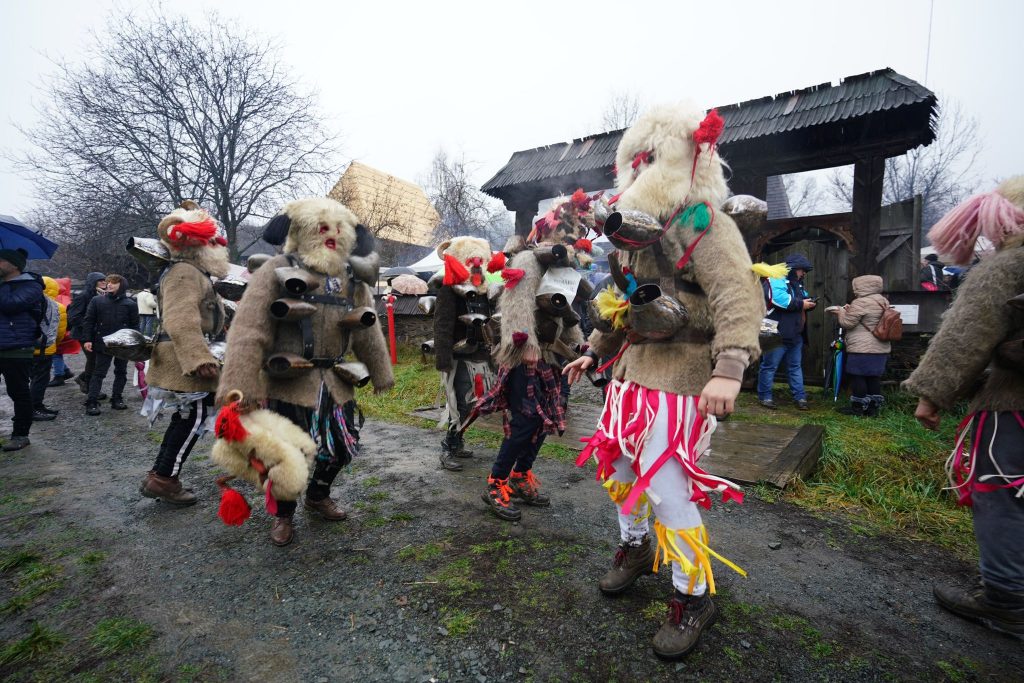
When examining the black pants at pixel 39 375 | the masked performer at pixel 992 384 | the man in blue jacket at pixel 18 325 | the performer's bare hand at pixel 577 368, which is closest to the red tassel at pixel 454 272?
the performer's bare hand at pixel 577 368

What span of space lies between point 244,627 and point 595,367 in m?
1.87

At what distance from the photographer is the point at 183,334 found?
284 centimetres

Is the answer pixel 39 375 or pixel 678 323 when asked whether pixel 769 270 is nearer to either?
pixel 678 323

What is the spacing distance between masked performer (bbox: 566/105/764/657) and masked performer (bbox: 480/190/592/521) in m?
0.93

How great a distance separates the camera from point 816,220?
6469mm

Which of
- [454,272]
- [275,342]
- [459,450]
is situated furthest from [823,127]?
[275,342]

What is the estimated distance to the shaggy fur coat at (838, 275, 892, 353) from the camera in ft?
16.8

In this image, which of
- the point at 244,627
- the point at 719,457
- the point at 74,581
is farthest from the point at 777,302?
the point at 74,581

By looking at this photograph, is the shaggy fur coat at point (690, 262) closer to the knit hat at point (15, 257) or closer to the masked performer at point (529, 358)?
the masked performer at point (529, 358)

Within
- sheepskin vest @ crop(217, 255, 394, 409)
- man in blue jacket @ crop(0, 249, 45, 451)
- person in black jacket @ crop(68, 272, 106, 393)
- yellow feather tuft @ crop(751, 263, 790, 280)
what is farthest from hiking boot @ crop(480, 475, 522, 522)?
person in black jacket @ crop(68, 272, 106, 393)

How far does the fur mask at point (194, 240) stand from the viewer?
10.2ft

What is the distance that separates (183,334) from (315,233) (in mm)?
1032

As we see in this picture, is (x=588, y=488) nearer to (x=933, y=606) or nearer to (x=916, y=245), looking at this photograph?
(x=933, y=606)

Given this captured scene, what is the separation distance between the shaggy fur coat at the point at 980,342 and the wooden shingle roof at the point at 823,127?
4.69m
